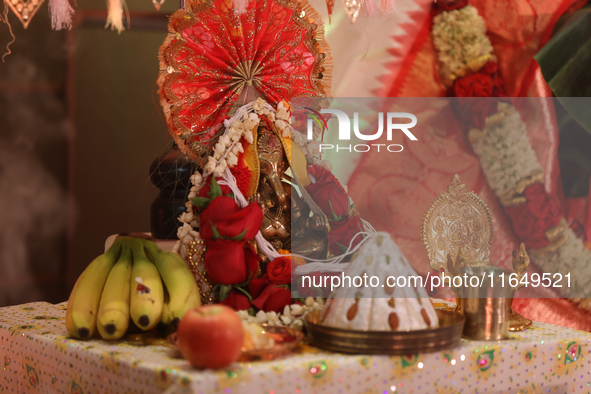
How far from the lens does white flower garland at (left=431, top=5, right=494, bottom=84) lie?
239cm

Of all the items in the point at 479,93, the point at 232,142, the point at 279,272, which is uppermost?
the point at 479,93

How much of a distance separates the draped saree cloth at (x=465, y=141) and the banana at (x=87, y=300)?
1523 millimetres

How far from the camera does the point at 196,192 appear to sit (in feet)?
3.95

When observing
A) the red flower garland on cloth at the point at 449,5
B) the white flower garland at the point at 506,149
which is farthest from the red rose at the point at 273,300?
the red flower garland on cloth at the point at 449,5

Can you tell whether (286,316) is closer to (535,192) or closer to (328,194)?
(328,194)

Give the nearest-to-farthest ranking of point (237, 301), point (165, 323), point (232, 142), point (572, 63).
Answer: point (165, 323) → point (237, 301) → point (232, 142) → point (572, 63)

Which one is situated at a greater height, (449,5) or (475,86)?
(449,5)

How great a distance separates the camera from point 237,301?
1063 millimetres

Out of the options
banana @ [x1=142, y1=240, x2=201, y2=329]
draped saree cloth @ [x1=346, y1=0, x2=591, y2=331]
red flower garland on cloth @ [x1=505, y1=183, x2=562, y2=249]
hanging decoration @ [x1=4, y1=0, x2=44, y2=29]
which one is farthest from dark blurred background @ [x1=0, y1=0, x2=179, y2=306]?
red flower garland on cloth @ [x1=505, y1=183, x2=562, y2=249]

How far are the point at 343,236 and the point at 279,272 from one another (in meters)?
0.25

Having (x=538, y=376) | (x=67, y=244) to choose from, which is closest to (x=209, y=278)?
(x=538, y=376)

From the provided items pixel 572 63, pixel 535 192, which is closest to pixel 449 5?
pixel 572 63

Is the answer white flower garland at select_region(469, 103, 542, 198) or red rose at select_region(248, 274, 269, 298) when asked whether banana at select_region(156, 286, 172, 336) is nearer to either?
red rose at select_region(248, 274, 269, 298)

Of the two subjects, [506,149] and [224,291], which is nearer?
[224,291]
